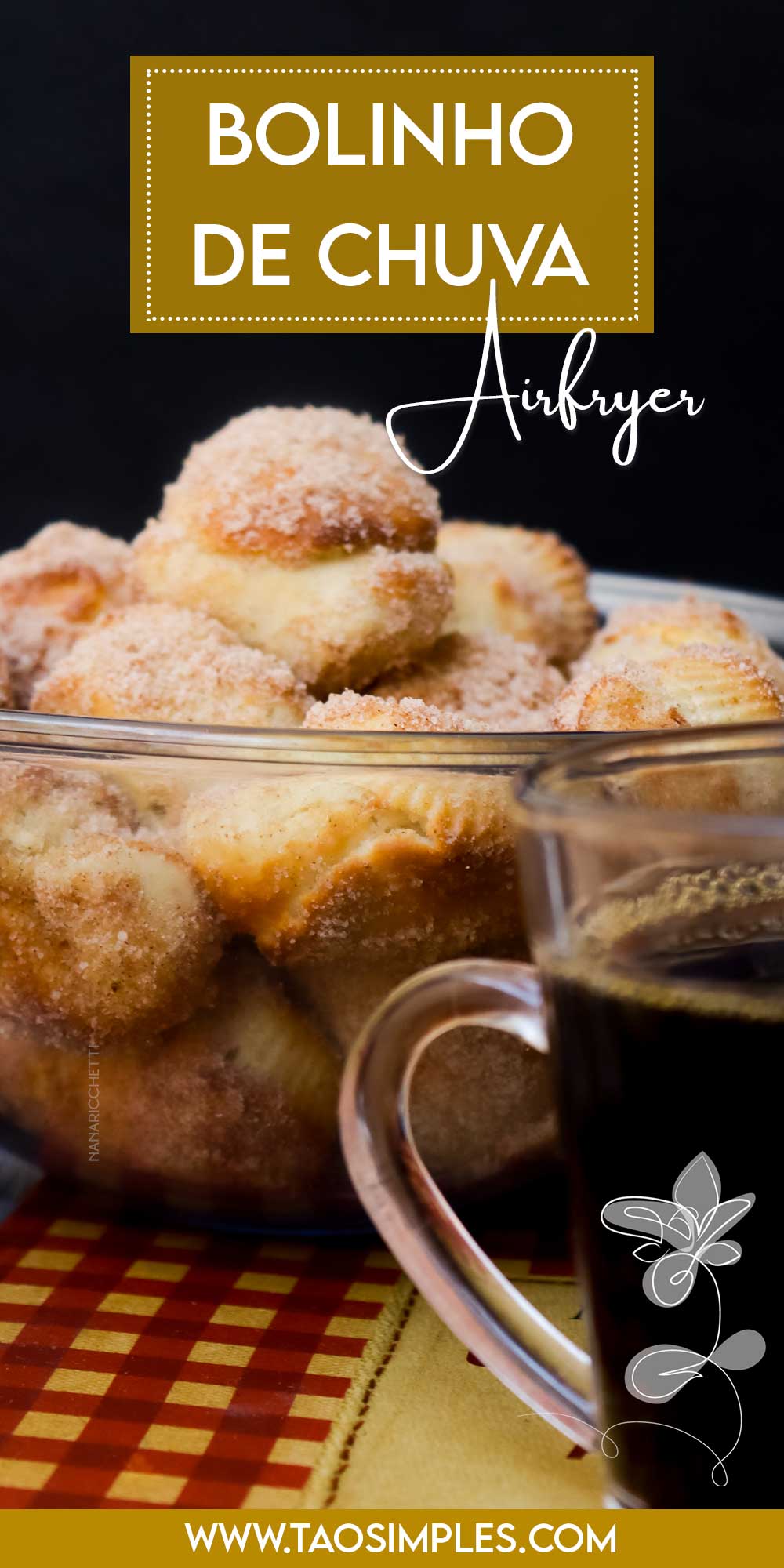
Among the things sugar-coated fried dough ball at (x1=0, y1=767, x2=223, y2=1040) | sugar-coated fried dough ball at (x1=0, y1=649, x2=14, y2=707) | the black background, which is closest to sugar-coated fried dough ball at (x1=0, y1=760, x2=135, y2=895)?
sugar-coated fried dough ball at (x1=0, y1=767, x2=223, y2=1040)

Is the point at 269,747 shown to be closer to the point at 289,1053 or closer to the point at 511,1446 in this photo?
the point at 289,1053

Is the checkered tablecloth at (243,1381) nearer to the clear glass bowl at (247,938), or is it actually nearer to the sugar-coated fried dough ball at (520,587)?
the clear glass bowl at (247,938)

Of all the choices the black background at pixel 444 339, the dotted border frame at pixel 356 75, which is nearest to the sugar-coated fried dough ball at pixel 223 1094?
the dotted border frame at pixel 356 75

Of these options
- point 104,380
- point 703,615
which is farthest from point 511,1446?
point 104,380

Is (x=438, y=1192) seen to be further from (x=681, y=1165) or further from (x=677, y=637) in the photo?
(x=677, y=637)

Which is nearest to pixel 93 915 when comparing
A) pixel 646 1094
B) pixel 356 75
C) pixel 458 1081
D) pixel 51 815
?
pixel 51 815
